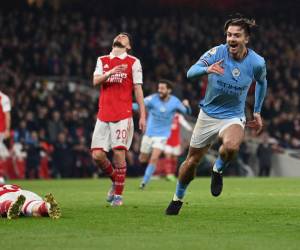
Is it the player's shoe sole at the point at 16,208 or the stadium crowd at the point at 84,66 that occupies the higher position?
the player's shoe sole at the point at 16,208

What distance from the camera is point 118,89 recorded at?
13625 millimetres

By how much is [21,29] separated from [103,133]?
2226 centimetres

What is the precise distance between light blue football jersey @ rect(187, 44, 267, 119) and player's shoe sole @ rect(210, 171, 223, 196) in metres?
0.87

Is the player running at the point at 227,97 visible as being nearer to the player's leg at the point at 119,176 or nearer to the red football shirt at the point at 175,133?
the player's leg at the point at 119,176

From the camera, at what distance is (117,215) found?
11.7 m

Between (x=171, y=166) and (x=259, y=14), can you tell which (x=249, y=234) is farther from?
(x=259, y=14)

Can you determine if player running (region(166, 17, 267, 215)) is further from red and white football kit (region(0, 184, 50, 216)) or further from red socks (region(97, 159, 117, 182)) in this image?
red socks (region(97, 159, 117, 182))

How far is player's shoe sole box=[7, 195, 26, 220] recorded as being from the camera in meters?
10.6

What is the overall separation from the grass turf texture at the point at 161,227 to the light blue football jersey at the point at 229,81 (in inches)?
50.5

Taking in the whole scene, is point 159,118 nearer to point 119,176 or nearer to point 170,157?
point 170,157

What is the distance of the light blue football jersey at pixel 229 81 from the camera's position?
11344 millimetres

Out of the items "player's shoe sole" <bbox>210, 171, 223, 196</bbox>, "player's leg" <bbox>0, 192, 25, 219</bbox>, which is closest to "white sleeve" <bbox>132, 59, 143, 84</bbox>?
"player's shoe sole" <bbox>210, 171, 223, 196</bbox>

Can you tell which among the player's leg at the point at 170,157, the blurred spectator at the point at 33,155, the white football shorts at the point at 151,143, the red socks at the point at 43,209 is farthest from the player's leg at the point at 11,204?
the blurred spectator at the point at 33,155

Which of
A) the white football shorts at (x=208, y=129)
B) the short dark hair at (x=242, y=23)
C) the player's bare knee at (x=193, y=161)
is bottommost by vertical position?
the player's bare knee at (x=193, y=161)
